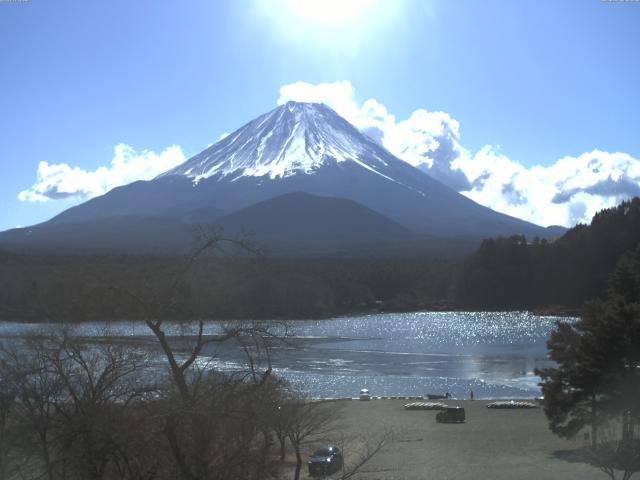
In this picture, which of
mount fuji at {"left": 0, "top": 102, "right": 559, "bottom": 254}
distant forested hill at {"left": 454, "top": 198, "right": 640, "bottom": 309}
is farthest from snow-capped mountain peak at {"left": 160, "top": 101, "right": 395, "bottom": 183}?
distant forested hill at {"left": 454, "top": 198, "right": 640, "bottom": 309}

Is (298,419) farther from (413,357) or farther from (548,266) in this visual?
(548,266)

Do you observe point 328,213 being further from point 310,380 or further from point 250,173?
point 310,380

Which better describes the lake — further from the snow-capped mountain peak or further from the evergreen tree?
the snow-capped mountain peak

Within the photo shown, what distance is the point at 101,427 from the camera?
481 cm

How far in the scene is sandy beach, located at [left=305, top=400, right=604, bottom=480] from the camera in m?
14.1

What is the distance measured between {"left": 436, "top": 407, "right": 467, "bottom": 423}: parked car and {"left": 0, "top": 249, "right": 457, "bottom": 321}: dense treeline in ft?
19.0

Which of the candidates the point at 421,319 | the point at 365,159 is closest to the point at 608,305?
the point at 421,319

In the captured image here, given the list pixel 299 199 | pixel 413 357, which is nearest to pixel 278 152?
pixel 299 199

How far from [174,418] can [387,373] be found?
92.9 feet

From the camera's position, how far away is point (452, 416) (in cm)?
2108

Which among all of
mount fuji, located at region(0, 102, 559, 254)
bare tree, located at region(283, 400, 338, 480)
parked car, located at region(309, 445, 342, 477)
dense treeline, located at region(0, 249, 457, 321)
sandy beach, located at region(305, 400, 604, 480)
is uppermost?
mount fuji, located at region(0, 102, 559, 254)

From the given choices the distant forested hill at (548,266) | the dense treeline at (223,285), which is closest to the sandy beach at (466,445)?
the dense treeline at (223,285)

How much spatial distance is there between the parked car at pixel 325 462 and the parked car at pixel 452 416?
734 centimetres

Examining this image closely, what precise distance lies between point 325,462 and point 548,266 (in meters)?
61.4
